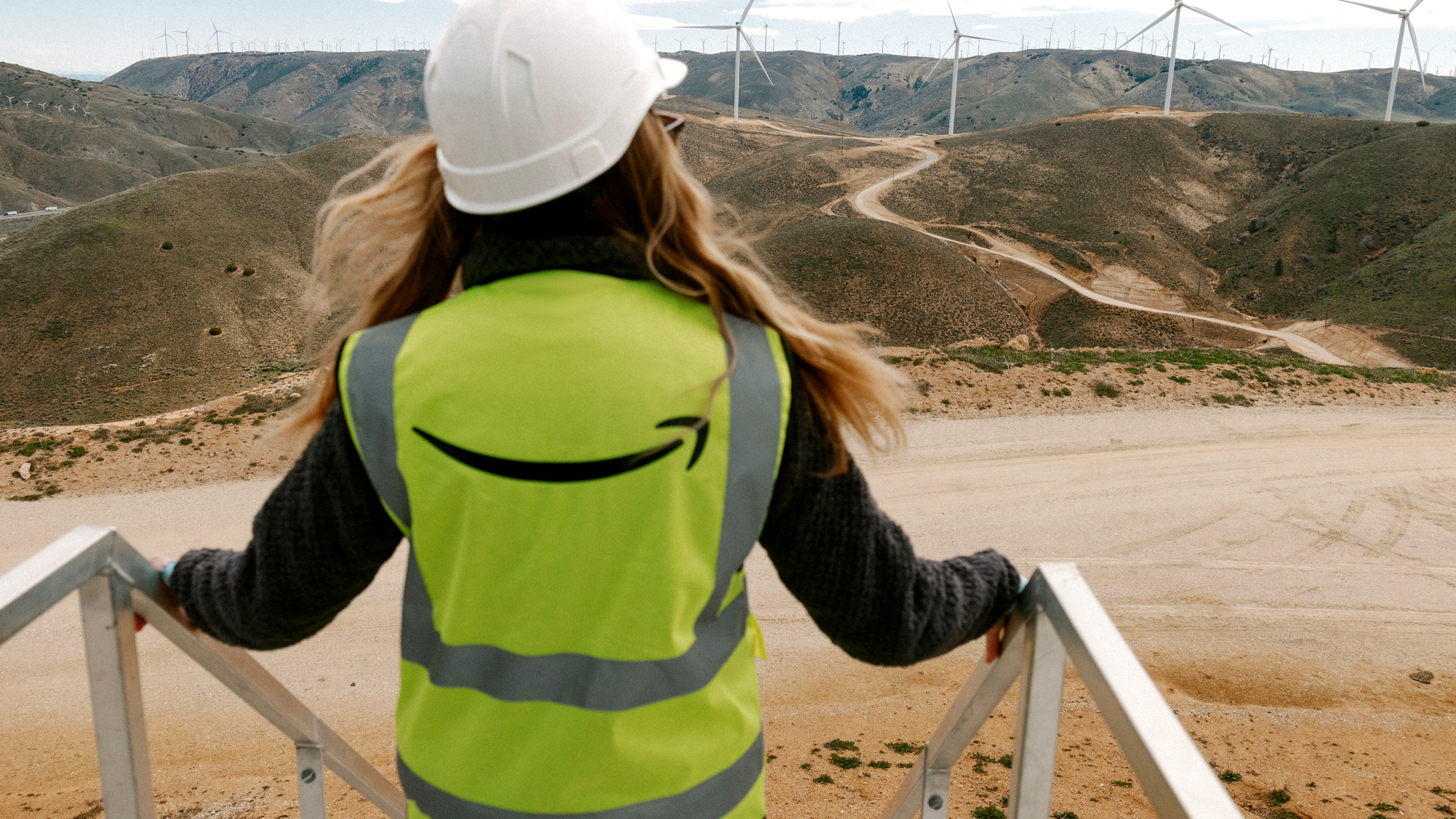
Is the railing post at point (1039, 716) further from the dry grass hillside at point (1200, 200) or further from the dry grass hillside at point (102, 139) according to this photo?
the dry grass hillside at point (102, 139)

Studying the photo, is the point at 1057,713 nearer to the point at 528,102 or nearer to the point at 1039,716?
the point at 1039,716

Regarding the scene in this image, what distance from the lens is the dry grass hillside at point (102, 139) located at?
394 ft

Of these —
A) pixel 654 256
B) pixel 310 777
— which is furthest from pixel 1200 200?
pixel 654 256

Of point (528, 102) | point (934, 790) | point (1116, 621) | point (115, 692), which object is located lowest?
point (1116, 621)

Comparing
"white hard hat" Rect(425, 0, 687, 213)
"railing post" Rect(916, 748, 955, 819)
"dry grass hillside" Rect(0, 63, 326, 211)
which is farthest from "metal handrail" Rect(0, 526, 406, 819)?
"dry grass hillside" Rect(0, 63, 326, 211)

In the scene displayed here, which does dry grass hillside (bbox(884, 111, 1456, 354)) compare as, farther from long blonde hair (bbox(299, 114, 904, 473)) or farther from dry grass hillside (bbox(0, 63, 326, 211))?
dry grass hillside (bbox(0, 63, 326, 211))

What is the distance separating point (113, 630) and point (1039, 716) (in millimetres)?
2304

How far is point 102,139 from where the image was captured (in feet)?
449

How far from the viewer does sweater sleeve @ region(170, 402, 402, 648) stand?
1.94m

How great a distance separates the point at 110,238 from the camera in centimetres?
5428

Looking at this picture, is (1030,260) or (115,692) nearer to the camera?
(115,692)

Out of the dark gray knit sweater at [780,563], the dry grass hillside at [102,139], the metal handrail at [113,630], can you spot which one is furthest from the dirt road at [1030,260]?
the dry grass hillside at [102,139]

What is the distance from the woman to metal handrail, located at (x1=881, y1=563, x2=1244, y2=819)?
8.8 inches

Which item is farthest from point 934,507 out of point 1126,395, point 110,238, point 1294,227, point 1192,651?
point 1294,227
